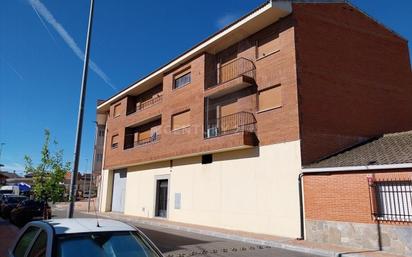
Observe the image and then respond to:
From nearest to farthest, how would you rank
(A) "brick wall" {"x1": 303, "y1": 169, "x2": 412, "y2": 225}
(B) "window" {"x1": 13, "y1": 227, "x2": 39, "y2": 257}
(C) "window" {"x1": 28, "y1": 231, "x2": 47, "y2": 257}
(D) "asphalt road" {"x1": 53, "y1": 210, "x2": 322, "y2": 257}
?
(C) "window" {"x1": 28, "y1": 231, "x2": 47, "y2": 257} → (B) "window" {"x1": 13, "y1": 227, "x2": 39, "y2": 257} → (D) "asphalt road" {"x1": 53, "y1": 210, "x2": 322, "y2": 257} → (A) "brick wall" {"x1": 303, "y1": 169, "x2": 412, "y2": 225}

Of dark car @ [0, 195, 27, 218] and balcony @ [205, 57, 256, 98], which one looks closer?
balcony @ [205, 57, 256, 98]

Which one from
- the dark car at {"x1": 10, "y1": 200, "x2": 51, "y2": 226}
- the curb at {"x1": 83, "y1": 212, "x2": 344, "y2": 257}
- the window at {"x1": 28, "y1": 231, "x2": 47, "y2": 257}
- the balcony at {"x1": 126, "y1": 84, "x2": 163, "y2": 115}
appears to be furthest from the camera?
the balcony at {"x1": 126, "y1": 84, "x2": 163, "y2": 115}

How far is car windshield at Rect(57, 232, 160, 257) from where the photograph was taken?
340 cm

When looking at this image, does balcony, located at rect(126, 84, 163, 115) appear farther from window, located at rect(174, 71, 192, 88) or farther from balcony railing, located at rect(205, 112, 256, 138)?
balcony railing, located at rect(205, 112, 256, 138)

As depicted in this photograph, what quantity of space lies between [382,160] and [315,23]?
733 centimetres

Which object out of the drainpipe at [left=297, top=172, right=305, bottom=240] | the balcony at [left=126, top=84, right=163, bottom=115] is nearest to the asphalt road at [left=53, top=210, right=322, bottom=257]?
the drainpipe at [left=297, top=172, right=305, bottom=240]

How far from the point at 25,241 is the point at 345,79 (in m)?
15.3

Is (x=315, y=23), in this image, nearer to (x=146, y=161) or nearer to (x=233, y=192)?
(x=233, y=192)

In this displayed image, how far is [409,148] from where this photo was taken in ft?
40.7

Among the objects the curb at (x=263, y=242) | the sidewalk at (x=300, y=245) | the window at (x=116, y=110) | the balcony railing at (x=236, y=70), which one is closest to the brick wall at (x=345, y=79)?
the balcony railing at (x=236, y=70)

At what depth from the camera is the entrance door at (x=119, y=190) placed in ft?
97.1

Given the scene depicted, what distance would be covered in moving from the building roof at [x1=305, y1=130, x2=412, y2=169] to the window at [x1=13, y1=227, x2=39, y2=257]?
10662mm

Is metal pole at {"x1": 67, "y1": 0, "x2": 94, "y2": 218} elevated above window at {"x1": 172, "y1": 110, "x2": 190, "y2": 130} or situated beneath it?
situated beneath

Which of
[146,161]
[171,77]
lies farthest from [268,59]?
[146,161]
